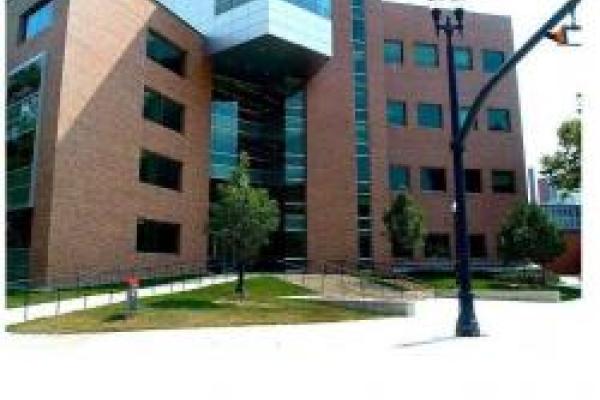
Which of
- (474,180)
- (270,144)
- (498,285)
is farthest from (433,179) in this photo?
(498,285)

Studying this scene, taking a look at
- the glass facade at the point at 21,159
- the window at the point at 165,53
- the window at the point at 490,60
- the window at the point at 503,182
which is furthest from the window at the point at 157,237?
the window at the point at 490,60

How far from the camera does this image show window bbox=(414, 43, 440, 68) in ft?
164

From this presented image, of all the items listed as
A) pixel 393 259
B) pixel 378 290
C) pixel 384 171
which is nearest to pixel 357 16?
pixel 384 171

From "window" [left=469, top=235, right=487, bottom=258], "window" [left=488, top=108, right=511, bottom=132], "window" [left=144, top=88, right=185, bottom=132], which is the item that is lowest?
"window" [left=469, top=235, right=487, bottom=258]

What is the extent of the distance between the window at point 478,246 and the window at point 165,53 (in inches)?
915

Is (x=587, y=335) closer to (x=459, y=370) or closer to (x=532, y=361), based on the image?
(x=532, y=361)

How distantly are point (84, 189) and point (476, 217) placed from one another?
28.7 m

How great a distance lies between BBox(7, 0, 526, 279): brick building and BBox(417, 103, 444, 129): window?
0.10 meters

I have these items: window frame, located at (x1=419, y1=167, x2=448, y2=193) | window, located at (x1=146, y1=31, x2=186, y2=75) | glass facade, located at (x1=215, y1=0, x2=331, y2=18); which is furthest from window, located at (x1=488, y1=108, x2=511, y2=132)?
window, located at (x1=146, y1=31, x2=186, y2=75)

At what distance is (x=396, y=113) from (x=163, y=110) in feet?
59.5

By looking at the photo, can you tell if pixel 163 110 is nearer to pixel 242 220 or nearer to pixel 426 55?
pixel 242 220

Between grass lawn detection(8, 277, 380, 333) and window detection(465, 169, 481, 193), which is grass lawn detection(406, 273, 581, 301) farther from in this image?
grass lawn detection(8, 277, 380, 333)

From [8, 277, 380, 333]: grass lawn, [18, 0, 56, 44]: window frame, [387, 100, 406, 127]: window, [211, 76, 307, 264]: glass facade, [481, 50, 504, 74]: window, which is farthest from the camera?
[481, 50, 504, 74]: window

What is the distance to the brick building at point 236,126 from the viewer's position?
3081cm
